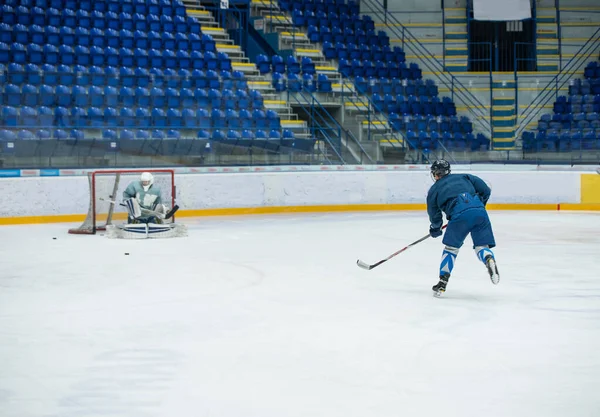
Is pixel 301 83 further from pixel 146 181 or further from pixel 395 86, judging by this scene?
pixel 146 181

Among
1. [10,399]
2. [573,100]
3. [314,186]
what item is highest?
[573,100]

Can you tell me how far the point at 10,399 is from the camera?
15.9 feet

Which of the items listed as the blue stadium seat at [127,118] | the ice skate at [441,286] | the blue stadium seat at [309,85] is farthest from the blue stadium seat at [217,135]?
the ice skate at [441,286]

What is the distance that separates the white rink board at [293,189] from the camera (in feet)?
48.9

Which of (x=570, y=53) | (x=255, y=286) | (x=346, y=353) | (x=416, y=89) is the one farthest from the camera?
(x=570, y=53)

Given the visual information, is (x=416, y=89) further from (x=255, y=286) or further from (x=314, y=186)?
(x=255, y=286)

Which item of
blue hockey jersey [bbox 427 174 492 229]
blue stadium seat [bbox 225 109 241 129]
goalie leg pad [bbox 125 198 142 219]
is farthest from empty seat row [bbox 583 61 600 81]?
blue hockey jersey [bbox 427 174 492 229]

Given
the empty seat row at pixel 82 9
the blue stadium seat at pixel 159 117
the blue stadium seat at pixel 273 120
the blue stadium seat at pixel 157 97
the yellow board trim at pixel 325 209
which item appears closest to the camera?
the yellow board trim at pixel 325 209

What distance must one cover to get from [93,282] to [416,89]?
1580 centimetres

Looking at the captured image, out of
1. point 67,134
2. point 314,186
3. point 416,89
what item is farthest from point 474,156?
point 67,134

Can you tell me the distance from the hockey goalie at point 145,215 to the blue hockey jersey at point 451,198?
5514mm

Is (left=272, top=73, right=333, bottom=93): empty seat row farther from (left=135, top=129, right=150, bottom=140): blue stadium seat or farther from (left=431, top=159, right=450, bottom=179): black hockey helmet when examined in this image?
(left=431, top=159, right=450, bottom=179): black hockey helmet

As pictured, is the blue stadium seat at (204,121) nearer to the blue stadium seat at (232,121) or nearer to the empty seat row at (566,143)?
the blue stadium seat at (232,121)

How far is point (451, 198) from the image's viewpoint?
788cm
